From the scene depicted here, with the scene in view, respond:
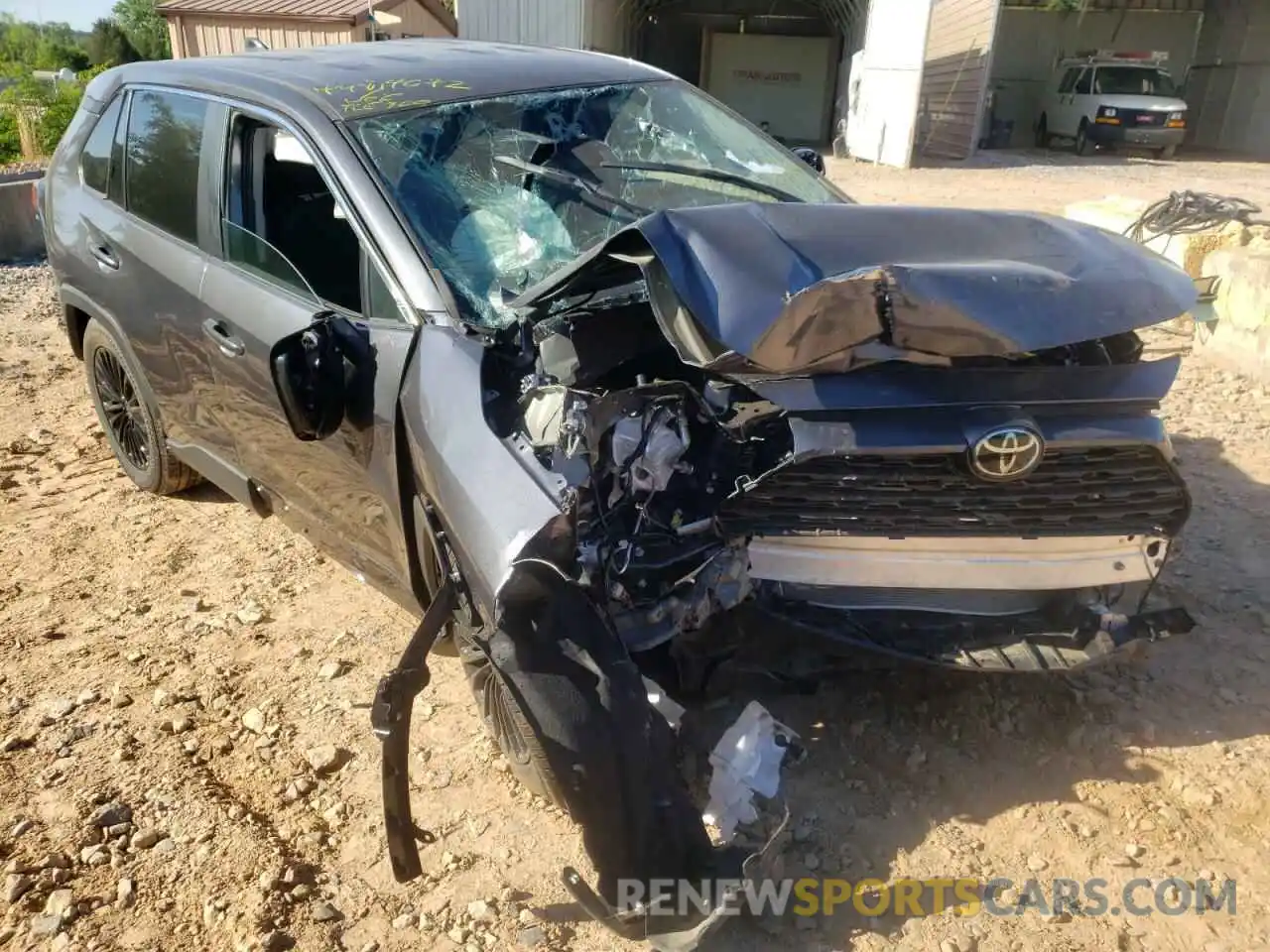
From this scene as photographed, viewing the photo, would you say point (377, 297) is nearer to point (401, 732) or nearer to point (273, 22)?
point (401, 732)

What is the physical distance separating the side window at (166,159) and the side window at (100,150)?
182 millimetres

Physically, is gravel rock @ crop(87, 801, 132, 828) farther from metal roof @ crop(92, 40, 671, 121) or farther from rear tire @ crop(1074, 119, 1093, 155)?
rear tire @ crop(1074, 119, 1093, 155)

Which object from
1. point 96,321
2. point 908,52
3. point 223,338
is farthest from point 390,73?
point 908,52

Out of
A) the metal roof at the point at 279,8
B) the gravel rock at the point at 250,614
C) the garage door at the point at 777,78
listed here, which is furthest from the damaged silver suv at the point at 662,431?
the garage door at the point at 777,78

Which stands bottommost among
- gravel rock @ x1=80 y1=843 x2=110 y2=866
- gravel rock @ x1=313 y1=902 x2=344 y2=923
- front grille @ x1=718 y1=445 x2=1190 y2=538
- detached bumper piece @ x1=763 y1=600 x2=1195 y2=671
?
gravel rock @ x1=80 y1=843 x2=110 y2=866

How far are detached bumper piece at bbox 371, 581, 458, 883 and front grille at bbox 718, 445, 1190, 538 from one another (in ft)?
2.46

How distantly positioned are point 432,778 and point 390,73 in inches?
91.3

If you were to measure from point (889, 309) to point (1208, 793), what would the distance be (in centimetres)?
159

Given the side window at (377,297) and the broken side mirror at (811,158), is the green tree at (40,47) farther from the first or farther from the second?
the side window at (377,297)

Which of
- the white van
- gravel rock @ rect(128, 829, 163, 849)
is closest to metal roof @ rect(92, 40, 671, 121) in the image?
gravel rock @ rect(128, 829, 163, 849)

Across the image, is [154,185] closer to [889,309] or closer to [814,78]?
[889,309]

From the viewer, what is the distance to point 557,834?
2508 mm

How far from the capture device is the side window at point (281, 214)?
297 cm

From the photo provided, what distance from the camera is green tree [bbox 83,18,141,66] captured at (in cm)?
4053
